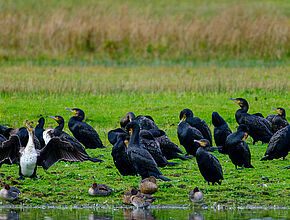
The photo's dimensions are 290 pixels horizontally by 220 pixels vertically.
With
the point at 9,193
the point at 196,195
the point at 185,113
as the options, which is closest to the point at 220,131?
the point at 185,113

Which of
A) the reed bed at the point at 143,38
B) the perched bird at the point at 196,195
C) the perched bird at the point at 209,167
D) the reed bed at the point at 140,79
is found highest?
the reed bed at the point at 143,38

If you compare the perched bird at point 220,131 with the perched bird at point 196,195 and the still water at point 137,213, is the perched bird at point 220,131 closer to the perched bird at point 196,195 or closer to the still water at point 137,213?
the perched bird at point 196,195

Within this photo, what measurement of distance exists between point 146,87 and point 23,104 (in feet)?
18.3

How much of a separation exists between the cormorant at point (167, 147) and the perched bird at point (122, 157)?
162cm

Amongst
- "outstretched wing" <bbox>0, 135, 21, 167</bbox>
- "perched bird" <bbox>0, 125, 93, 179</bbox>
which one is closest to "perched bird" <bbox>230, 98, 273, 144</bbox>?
"perched bird" <bbox>0, 125, 93, 179</bbox>

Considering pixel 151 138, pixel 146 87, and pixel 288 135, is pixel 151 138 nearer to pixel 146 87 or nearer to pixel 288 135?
pixel 288 135

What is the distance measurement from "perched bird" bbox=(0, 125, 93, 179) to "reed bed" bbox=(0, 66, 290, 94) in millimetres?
11913

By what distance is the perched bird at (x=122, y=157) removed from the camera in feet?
43.6

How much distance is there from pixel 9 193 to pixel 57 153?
1954 mm

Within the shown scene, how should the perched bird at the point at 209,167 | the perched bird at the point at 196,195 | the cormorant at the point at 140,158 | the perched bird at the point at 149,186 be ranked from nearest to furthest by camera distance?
the perched bird at the point at 196,195 → the perched bird at the point at 149,186 → the perched bird at the point at 209,167 → the cormorant at the point at 140,158

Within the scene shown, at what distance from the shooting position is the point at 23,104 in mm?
22984

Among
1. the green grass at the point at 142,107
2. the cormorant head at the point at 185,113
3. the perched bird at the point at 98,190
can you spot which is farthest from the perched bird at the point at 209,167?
the cormorant head at the point at 185,113

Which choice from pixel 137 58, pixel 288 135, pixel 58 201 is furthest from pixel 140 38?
pixel 58 201

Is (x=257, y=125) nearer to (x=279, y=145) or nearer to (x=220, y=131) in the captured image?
(x=220, y=131)
